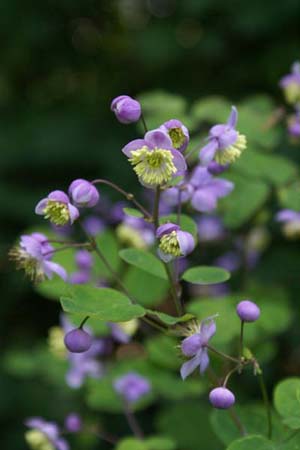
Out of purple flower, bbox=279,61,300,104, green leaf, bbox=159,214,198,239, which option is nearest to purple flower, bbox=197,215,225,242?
purple flower, bbox=279,61,300,104

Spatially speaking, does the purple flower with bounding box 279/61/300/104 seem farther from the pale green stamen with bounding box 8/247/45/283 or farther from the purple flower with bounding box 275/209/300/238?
the pale green stamen with bounding box 8/247/45/283

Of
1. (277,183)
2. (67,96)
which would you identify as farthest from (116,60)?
(277,183)

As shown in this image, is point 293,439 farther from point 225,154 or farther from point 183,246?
point 225,154

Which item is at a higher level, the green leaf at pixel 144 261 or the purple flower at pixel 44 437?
the green leaf at pixel 144 261

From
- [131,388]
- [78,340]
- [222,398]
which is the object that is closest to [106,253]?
[131,388]

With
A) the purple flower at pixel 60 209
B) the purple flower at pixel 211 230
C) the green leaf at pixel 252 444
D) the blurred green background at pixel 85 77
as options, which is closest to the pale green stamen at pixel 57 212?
the purple flower at pixel 60 209

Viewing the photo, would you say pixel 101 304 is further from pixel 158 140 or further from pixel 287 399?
pixel 287 399

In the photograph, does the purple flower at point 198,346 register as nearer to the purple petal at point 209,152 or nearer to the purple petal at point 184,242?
the purple petal at point 184,242
